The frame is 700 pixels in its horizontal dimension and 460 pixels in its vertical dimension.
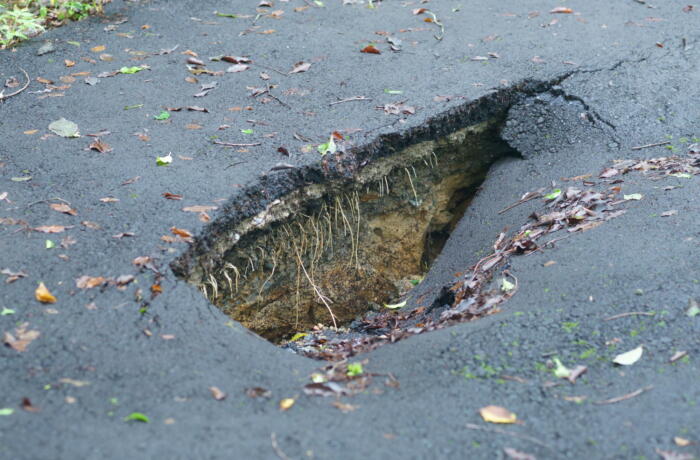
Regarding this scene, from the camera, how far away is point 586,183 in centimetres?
474

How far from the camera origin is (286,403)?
111 inches

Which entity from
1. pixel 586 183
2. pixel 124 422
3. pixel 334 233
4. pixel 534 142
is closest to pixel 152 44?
pixel 334 233

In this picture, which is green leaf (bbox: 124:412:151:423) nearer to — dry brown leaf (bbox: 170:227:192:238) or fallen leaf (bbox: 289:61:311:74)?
dry brown leaf (bbox: 170:227:192:238)

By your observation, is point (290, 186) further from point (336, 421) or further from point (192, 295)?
point (336, 421)

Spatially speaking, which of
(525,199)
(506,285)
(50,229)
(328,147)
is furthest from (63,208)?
(525,199)

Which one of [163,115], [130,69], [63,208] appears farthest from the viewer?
[130,69]

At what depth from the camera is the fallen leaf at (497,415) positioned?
268 centimetres

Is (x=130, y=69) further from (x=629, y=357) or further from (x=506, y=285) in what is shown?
(x=629, y=357)

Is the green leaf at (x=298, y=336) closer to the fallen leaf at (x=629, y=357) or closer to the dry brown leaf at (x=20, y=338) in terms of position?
the dry brown leaf at (x=20, y=338)

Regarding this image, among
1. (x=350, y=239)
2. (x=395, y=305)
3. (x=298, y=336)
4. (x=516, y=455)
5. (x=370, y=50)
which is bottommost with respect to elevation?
(x=298, y=336)

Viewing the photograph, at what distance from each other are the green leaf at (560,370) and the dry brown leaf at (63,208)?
2.77m

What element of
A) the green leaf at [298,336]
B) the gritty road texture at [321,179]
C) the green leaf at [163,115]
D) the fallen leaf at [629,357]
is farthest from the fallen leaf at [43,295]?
the fallen leaf at [629,357]

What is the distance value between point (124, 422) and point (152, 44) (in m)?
4.33

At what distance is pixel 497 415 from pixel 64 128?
12.1 ft
